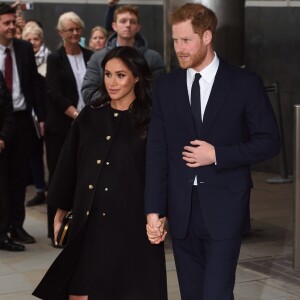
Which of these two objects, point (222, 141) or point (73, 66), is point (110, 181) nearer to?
point (222, 141)

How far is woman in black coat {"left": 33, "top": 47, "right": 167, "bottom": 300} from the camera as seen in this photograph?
16.5ft

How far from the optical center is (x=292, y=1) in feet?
39.5

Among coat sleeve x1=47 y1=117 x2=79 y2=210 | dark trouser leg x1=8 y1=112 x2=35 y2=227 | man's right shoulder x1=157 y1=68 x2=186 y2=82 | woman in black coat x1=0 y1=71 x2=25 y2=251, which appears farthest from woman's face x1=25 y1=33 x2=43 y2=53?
man's right shoulder x1=157 y1=68 x2=186 y2=82

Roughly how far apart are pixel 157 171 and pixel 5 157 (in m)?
3.76

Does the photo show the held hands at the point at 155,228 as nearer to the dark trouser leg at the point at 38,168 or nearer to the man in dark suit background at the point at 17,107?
the man in dark suit background at the point at 17,107

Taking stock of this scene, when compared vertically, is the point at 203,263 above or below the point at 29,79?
below

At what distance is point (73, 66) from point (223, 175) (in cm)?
430

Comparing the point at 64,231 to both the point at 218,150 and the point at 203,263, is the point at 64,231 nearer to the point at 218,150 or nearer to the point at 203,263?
the point at 203,263

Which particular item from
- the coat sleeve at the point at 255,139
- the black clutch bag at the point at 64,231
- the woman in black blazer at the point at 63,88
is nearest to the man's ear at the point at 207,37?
the coat sleeve at the point at 255,139

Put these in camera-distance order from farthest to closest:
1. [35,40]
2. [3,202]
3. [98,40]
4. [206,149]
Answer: [98,40] < [35,40] < [3,202] < [206,149]

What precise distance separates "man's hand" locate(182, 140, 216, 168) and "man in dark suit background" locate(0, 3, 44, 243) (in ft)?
13.2

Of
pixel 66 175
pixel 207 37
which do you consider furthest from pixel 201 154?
pixel 66 175

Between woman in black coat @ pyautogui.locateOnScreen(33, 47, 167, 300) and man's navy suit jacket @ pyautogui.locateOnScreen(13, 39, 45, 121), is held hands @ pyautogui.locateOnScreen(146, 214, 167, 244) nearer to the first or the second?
woman in black coat @ pyautogui.locateOnScreen(33, 47, 167, 300)

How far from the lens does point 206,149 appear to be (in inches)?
176
